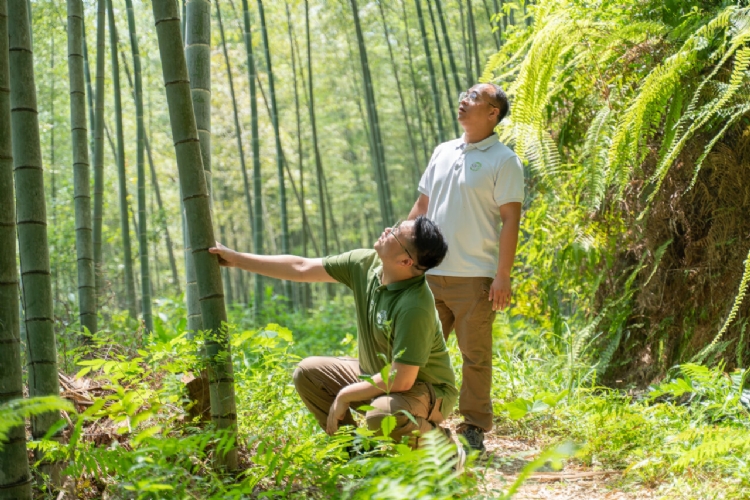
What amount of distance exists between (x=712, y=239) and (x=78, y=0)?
10.5 ft

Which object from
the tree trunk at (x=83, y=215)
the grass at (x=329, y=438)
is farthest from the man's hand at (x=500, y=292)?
the tree trunk at (x=83, y=215)

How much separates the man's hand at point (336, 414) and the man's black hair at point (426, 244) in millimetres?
533

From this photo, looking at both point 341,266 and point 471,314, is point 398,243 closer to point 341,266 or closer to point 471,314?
point 341,266

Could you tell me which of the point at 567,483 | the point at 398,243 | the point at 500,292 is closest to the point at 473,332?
the point at 500,292

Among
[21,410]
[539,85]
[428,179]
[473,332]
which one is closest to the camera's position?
[21,410]

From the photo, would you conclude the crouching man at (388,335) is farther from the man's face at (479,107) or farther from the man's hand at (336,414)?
the man's face at (479,107)

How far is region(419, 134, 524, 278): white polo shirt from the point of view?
9.98 feet

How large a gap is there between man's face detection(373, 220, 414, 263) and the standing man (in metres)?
0.68

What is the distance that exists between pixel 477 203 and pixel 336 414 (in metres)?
1.13

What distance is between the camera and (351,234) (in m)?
20.0

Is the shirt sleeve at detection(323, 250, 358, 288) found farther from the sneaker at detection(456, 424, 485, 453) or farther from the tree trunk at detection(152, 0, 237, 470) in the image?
the sneaker at detection(456, 424, 485, 453)

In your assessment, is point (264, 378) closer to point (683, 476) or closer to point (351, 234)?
point (683, 476)

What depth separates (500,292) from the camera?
2973 millimetres

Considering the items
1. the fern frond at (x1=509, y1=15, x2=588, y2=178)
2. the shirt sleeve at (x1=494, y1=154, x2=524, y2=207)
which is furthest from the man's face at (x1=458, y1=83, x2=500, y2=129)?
the fern frond at (x1=509, y1=15, x2=588, y2=178)
